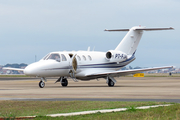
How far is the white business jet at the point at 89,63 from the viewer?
34072 millimetres

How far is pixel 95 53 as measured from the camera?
130 ft

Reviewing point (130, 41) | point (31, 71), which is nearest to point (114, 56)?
point (130, 41)

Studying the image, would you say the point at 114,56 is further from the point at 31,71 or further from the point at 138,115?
the point at 138,115

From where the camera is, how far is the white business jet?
3407cm

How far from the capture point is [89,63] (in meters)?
38.1

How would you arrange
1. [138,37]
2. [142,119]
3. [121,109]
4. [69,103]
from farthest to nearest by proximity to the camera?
[138,37]
[69,103]
[121,109]
[142,119]

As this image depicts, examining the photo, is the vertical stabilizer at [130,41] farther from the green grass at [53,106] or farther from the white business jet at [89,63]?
the green grass at [53,106]

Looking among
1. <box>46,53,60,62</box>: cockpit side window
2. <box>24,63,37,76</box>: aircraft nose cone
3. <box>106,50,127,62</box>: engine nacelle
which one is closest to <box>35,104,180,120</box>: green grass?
<box>24,63,37,76</box>: aircraft nose cone

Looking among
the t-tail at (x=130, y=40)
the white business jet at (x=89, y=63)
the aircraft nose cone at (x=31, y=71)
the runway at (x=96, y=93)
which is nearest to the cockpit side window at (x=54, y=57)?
the white business jet at (x=89, y=63)

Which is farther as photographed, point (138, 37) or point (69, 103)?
point (138, 37)

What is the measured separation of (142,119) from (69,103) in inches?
222

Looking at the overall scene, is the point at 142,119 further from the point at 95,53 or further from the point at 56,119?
the point at 95,53

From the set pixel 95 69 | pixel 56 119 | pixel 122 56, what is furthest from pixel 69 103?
pixel 122 56

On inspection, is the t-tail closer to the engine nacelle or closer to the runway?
the engine nacelle
